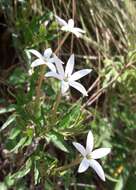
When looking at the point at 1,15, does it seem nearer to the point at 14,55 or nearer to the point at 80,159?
the point at 14,55

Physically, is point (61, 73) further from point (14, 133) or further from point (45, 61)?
point (14, 133)

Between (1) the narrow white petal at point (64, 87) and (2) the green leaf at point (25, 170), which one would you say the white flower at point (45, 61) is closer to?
(1) the narrow white petal at point (64, 87)

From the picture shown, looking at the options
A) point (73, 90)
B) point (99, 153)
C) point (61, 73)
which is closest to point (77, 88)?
point (61, 73)

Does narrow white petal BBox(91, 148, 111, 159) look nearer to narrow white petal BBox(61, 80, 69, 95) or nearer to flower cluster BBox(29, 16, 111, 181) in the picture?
flower cluster BBox(29, 16, 111, 181)

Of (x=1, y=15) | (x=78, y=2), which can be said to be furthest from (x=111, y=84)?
(x=1, y=15)

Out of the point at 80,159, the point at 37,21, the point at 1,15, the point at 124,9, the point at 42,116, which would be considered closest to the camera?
the point at 80,159

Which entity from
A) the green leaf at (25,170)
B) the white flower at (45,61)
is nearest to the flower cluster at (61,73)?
the white flower at (45,61)

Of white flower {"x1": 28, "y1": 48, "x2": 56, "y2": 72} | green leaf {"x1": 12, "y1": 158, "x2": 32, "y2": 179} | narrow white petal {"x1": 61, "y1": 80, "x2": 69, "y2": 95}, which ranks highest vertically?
white flower {"x1": 28, "y1": 48, "x2": 56, "y2": 72}

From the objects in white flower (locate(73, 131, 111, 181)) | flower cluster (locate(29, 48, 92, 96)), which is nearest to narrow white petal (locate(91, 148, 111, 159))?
white flower (locate(73, 131, 111, 181))
